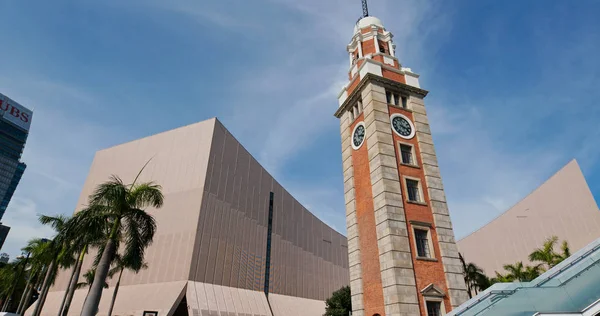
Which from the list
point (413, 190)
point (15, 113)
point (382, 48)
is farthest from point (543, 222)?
point (15, 113)

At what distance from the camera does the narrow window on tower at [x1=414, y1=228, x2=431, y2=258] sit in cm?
1873

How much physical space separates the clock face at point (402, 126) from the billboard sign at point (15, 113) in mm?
146103

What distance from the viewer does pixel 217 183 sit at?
39.2 metres

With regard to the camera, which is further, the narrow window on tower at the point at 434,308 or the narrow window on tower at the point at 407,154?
the narrow window on tower at the point at 407,154

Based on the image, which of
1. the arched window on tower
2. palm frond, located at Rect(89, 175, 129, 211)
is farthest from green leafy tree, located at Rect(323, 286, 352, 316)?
palm frond, located at Rect(89, 175, 129, 211)

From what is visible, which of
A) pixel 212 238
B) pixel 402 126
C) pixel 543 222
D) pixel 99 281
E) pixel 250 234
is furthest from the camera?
pixel 543 222

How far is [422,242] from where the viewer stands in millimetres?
19094

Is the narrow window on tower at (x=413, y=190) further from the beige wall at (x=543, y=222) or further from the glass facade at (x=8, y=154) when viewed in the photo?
the glass facade at (x=8, y=154)

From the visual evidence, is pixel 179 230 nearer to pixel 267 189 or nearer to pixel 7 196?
pixel 267 189

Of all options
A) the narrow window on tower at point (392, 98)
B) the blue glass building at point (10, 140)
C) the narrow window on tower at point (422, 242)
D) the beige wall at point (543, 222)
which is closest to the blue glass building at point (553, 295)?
the narrow window on tower at point (422, 242)

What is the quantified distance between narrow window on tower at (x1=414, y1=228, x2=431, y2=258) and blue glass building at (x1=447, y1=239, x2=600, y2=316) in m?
Answer: 10.2

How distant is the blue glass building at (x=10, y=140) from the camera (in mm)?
124562

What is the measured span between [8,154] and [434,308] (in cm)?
15730

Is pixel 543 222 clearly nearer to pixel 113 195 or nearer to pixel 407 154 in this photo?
pixel 407 154
